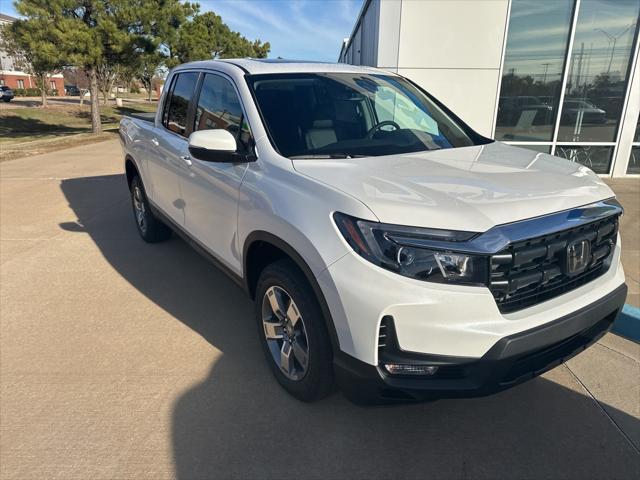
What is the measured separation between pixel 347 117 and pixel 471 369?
6.00 ft

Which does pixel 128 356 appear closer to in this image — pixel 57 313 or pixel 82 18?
pixel 57 313

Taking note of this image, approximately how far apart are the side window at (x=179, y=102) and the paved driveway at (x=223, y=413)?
4.79 ft

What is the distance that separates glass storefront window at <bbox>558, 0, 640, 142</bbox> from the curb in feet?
22.1

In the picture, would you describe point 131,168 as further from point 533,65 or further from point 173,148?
point 533,65

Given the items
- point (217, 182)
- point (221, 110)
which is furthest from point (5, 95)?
point (217, 182)

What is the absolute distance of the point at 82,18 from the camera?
57.1ft

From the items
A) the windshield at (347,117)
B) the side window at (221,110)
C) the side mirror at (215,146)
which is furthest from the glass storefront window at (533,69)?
the side mirror at (215,146)

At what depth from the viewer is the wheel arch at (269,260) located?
2.12 meters

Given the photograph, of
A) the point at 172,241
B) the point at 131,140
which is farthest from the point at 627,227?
the point at 131,140

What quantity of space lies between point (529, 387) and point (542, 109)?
7.57m

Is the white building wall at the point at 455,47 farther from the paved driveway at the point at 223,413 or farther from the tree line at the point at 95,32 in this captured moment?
the tree line at the point at 95,32

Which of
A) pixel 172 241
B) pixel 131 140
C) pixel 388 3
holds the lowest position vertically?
pixel 172 241

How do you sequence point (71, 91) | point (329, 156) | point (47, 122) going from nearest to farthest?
point (329, 156) < point (47, 122) < point (71, 91)

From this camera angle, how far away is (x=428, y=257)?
189cm
